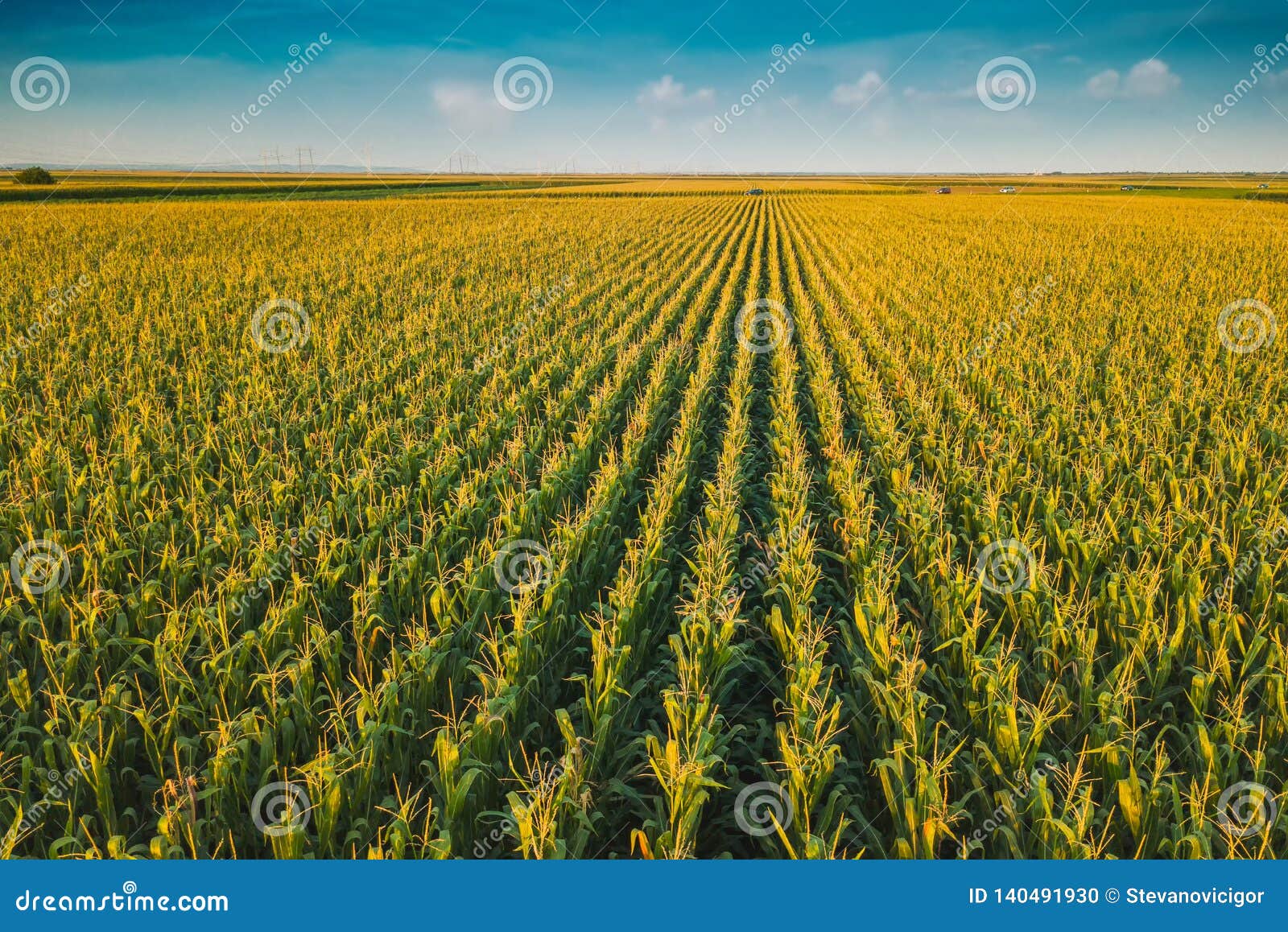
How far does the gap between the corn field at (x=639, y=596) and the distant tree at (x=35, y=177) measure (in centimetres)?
6985

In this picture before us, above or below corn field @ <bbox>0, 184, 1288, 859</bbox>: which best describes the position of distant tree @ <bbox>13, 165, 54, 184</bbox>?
above

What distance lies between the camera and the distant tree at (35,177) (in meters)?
61.2

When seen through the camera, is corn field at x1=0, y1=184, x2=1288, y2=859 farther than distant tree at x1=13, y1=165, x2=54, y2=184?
No

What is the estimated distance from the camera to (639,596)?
4094mm

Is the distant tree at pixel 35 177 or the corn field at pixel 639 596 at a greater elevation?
the distant tree at pixel 35 177

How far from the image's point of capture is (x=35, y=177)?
2410 inches

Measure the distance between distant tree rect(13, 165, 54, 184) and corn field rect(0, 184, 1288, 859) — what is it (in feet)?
229

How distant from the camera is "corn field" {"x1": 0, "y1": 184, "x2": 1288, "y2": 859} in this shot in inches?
110

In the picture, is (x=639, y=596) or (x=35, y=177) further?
(x=35, y=177)

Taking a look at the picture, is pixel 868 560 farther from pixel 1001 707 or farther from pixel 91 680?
pixel 91 680

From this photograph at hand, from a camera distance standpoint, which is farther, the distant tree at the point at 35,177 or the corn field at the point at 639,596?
the distant tree at the point at 35,177

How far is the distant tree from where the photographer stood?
6119 centimetres

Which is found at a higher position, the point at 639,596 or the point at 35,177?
the point at 35,177

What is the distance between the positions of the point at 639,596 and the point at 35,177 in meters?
80.1
